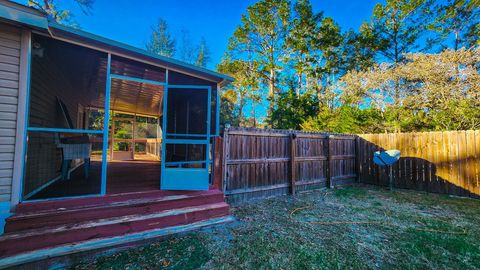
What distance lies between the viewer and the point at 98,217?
2.88m

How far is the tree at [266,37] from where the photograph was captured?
16.0 m

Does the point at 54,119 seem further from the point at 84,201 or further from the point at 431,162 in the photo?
the point at 431,162

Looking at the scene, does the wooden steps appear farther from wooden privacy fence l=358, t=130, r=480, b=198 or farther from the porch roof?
wooden privacy fence l=358, t=130, r=480, b=198

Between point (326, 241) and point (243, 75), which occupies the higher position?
point (243, 75)

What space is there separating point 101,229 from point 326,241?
305 cm

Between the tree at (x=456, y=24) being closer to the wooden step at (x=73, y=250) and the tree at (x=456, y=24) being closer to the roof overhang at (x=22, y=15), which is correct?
the wooden step at (x=73, y=250)

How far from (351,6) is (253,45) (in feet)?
25.0

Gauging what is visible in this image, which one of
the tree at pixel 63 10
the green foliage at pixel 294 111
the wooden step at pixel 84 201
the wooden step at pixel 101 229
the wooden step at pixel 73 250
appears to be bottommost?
the wooden step at pixel 73 250

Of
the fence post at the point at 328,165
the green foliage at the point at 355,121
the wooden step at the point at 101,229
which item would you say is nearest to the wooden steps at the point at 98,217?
the wooden step at the point at 101,229

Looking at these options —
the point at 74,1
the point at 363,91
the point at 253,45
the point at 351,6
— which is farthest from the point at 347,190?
the point at 74,1

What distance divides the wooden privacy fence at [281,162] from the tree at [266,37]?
971cm

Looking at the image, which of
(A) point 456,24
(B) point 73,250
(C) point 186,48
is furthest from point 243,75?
(B) point 73,250

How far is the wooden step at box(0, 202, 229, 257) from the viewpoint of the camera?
2.33 meters

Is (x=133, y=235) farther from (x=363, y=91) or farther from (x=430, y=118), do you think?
(x=363, y=91)
